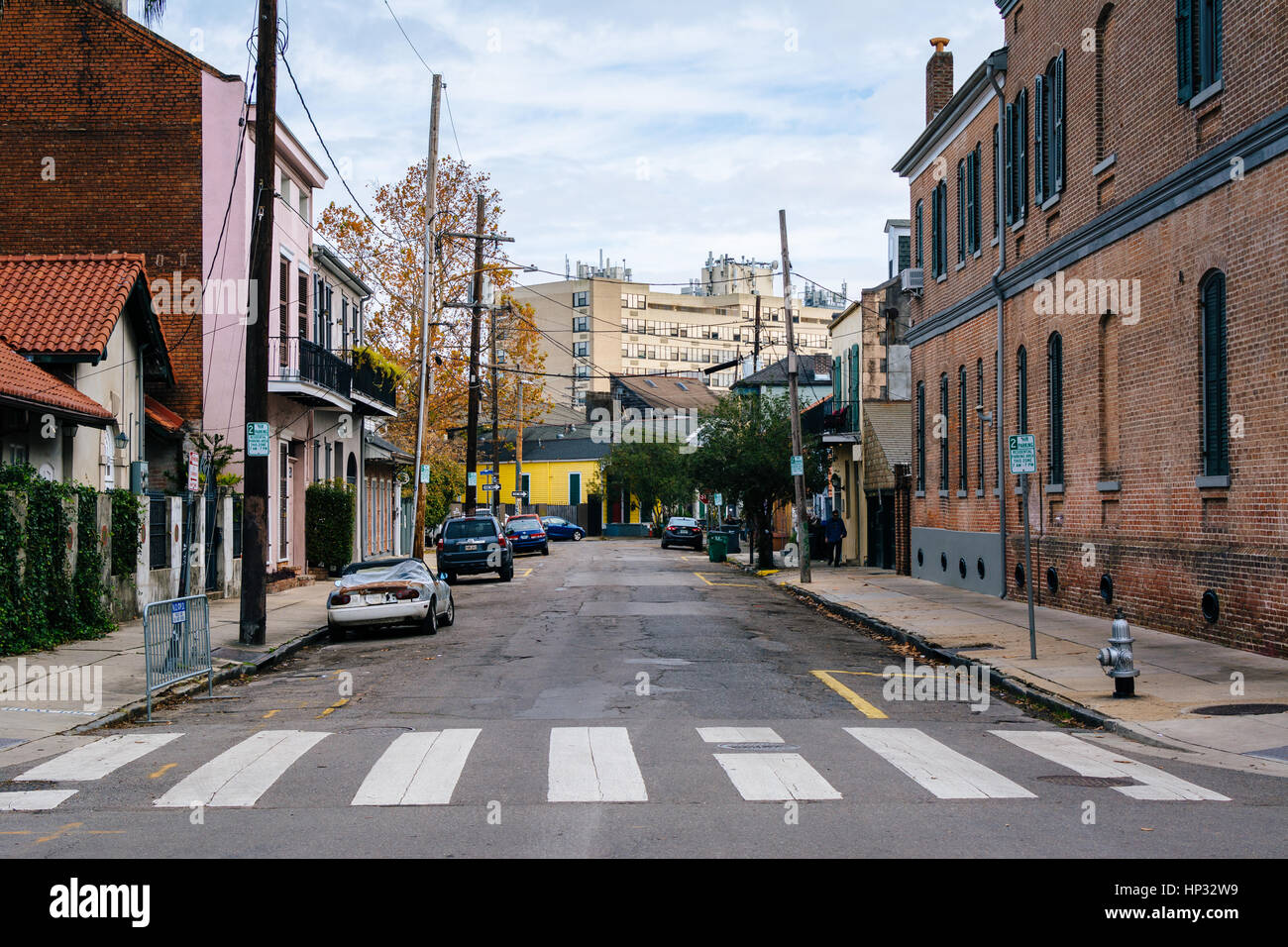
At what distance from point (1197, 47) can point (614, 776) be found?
43.5ft

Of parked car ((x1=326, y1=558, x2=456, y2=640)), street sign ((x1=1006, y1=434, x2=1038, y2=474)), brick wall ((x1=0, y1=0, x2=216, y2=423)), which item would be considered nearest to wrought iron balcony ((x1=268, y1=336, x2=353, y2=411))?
brick wall ((x1=0, y1=0, x2=216, y2=423))

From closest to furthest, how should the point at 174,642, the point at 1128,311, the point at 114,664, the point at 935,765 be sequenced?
the point at 935,765 → the point at 174,642 → the point at 114,664 → the point at 1128,311

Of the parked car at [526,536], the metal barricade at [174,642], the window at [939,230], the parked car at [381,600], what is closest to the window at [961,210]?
the window at [939,230]

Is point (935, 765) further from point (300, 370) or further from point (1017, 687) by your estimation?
point (300, 370)

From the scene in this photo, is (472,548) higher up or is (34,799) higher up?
(472,548)

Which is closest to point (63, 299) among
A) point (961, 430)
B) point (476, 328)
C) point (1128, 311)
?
point (1128, 311)

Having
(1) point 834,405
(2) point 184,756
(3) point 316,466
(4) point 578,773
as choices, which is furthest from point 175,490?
(1) point 834,405

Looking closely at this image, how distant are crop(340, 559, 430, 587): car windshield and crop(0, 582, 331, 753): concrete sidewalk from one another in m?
1.09

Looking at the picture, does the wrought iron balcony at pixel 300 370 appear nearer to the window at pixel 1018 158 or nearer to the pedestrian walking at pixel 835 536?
the window at pixel 1018 158

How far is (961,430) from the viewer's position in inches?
1169

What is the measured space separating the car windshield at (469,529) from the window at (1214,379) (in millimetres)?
20882

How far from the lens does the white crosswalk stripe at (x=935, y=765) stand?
9.00 meters

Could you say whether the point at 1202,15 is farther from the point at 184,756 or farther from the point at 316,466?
the point at 316,466

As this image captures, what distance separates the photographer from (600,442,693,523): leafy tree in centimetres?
8062
